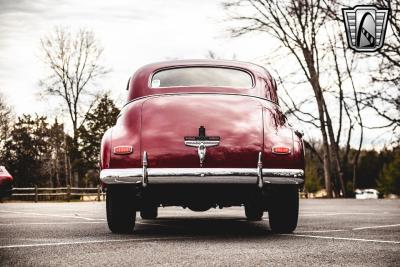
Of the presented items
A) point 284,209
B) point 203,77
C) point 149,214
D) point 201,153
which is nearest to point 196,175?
point 201,153

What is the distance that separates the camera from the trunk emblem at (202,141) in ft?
17.9

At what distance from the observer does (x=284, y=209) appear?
604cm

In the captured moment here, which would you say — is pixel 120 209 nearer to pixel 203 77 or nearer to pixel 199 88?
pixel 199 88

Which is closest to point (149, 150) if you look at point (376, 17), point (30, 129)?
point (376, 17)

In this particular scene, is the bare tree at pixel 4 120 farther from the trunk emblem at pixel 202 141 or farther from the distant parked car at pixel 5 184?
the trunk emblem at pixel 202 141

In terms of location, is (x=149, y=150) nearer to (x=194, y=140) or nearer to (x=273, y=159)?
(x=194, y=140)

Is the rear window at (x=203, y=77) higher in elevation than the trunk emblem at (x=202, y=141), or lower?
higher

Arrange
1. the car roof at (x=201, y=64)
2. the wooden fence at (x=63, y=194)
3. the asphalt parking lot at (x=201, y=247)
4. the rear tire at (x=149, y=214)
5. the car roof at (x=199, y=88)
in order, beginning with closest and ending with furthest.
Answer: the asphalt parking lot at (x=201, y=247) → the car roof at (x=199, y=88) → the car roof at (x=201, y=64) → the rear tire at (x=149, y=214) → the wooden fence at (x=63, y=194)

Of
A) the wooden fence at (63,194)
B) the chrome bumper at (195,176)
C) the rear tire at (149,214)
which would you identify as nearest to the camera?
the chrome bumper at (195,176)

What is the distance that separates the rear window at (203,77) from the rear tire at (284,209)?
3.88ft

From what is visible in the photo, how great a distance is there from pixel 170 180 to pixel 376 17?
13.7 m

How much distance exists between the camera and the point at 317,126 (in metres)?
28.2

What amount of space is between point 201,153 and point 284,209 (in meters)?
1.18

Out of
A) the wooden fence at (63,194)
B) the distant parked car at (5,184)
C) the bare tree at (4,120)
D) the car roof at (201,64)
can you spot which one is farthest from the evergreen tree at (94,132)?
the car roof at (201,64)
